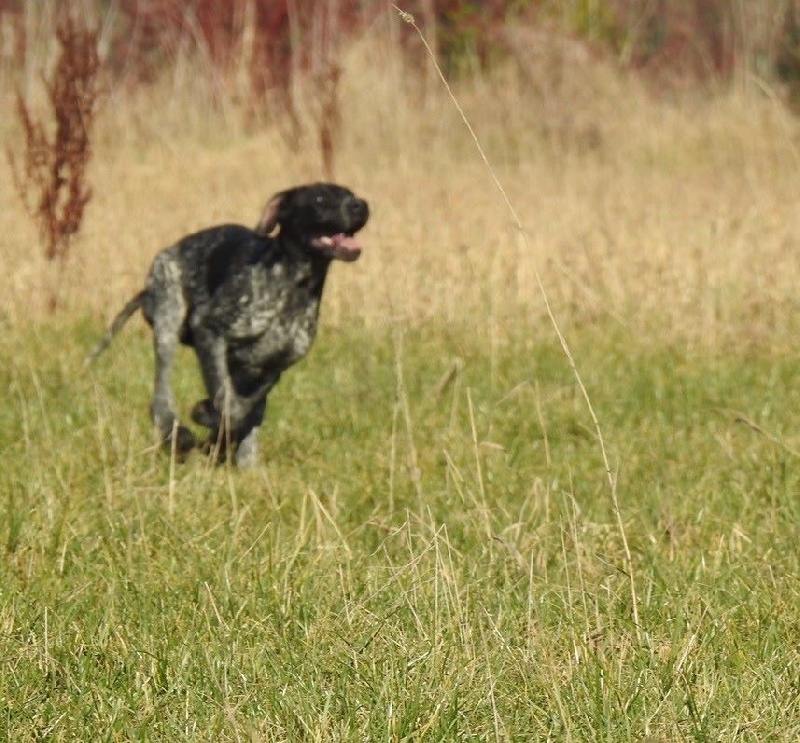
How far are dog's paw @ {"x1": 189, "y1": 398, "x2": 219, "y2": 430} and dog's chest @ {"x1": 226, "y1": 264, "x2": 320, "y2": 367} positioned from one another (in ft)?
0.90

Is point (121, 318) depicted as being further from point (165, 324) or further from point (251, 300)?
Answer: point (251, 300)

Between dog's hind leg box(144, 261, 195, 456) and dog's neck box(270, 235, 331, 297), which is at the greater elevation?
dog's neck box(270, 235, 331, 297)

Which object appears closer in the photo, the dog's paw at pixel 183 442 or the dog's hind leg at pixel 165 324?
the dog's paw at pixel 183 442

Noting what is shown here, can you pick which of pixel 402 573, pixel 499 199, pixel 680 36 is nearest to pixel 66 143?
pixel 499 199

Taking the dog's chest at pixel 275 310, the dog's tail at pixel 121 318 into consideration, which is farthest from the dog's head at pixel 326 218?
the dog's tail at pixel 121 318

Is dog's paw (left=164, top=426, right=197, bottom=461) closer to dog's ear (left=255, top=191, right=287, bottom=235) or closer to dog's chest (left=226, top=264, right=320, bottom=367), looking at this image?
dog's chest (left=226, top=264, right=320, bottom=367)

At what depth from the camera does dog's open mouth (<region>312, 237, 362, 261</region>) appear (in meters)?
5.51

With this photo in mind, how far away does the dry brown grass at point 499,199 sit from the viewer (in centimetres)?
869

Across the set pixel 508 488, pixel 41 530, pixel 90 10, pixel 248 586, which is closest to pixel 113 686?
pixel 248 586

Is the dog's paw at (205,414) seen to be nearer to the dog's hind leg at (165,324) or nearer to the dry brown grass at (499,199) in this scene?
the dog's hind leg at (165,324)

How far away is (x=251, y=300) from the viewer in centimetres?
575

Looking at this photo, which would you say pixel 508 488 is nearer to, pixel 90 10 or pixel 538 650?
pixel 538 650

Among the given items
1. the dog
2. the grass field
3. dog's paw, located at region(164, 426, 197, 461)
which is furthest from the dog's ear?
dog's paw, located at region(164, 426, 197, 461)

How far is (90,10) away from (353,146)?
3988 millimetres
